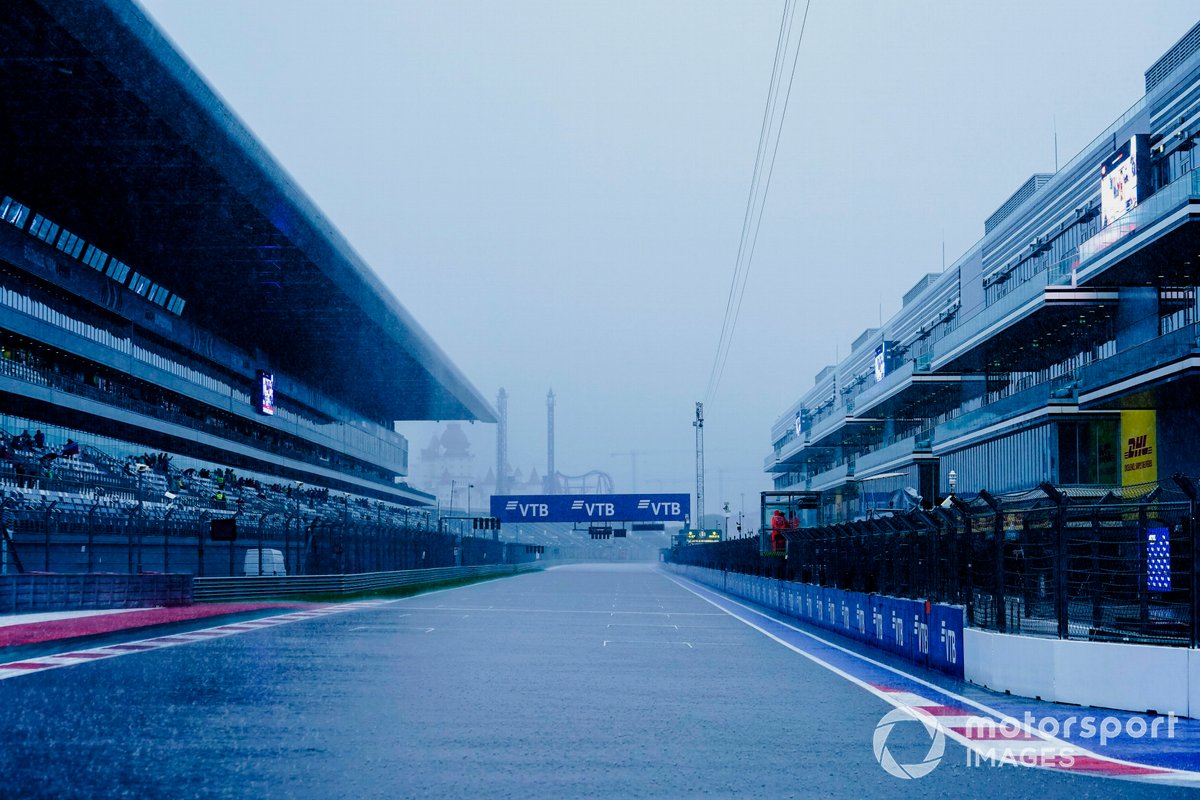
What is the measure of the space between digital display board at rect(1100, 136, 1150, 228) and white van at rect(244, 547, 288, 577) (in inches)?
1065

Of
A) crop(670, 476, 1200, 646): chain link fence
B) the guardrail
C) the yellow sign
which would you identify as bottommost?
the guardrail

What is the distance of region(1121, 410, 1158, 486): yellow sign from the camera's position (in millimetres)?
40781

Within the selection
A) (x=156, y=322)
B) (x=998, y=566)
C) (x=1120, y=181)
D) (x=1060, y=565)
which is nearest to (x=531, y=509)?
(x=156, y=322)

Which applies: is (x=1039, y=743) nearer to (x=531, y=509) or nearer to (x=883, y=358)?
(x=883, y=358)

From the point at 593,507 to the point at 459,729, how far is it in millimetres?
78676

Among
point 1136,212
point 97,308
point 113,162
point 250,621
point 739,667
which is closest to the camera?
point 739,667

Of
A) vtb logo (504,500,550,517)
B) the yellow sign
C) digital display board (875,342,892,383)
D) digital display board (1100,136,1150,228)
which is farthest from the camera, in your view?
vtb logo (504,500,550,517)

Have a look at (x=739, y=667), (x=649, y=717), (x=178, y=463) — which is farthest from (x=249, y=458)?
(x=649, y=717)

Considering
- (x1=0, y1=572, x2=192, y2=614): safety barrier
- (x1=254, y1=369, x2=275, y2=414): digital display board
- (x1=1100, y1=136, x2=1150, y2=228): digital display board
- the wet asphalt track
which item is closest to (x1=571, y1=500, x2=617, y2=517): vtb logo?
(x1=254, y1=369, x2=275, y2=414): digital display board

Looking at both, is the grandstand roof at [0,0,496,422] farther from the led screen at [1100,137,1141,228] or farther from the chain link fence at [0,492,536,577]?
the led screen at [1100,137,1141,228]

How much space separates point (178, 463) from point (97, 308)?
1032 cm

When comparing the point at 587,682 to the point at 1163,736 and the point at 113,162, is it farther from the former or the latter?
the point at 113,162

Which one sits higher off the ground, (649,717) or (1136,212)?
(1136,212)

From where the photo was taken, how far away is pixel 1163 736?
10156mm
